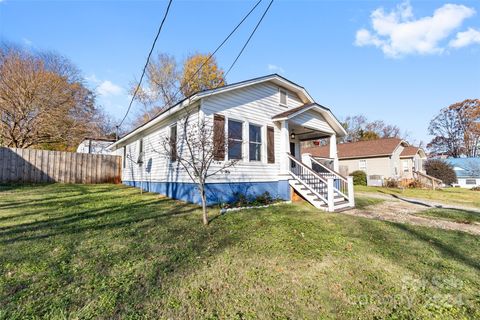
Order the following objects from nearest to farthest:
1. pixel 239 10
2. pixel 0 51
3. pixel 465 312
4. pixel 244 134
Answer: pixel 465 312 < pixel 239 10 < pixel 244 134 < pixel 0 51

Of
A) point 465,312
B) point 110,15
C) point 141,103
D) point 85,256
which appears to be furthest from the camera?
point 141,103

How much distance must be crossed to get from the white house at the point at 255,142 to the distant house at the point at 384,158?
39.7ft

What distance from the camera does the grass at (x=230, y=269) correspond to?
2.38m

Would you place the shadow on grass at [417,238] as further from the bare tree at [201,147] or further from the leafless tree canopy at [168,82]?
the leafless tree canopy at [168,82]

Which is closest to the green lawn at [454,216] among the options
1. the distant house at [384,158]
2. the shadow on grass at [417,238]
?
the shadow on grass at [417,238]

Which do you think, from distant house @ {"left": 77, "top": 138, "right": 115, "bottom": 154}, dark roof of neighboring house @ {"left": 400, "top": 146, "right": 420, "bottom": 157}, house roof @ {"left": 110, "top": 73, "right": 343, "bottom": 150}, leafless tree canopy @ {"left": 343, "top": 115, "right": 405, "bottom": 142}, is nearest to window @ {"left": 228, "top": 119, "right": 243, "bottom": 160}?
house roof @ {"left": 110, "top": 73, "right": 343, "bottom": 150}

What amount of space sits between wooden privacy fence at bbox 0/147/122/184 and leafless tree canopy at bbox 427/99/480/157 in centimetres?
5075

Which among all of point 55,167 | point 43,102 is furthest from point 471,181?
point 43,102

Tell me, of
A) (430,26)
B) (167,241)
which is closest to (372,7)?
(430,26)

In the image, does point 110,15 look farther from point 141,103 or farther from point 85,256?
point 141,103

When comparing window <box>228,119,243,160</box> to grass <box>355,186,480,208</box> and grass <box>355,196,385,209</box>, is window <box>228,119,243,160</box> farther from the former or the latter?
grass <box>355,186,480,208</box>

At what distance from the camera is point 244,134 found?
8.19 meters

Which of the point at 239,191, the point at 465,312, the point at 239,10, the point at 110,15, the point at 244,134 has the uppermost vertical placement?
the point at 110,15

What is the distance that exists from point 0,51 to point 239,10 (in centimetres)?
2000
